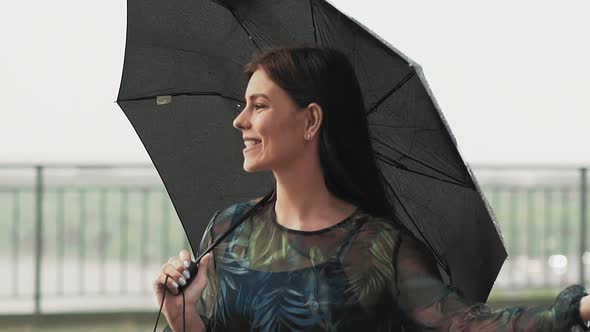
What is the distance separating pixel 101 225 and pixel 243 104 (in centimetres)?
688

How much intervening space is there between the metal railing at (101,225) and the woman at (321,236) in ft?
22.4

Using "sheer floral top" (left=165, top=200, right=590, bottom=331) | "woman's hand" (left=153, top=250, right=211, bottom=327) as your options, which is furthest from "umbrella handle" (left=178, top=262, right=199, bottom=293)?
"sheer floral top" (left=165, top=200, right=590, bottom=331)

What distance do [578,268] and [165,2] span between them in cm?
774

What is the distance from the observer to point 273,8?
10.2 ft

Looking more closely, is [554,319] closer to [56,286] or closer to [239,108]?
[239,108]

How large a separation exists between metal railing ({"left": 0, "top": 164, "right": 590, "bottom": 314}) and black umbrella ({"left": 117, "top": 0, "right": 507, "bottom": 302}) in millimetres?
6225

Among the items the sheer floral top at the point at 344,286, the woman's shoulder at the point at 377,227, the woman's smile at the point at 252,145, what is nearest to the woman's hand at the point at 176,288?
the sheer floral top at the point at 344,286

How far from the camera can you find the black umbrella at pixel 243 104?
2957 mm

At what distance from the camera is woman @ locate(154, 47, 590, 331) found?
2.92 m

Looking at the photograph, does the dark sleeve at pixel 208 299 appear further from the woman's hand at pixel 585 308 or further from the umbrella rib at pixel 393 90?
the woman's hand at pixel 585 308

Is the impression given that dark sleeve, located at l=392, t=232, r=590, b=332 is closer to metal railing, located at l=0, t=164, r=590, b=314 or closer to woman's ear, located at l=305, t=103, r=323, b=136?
woman's ear, located at l=305, t=103, r=323, b=136

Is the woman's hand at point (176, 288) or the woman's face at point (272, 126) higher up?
the woman's face at point (272, 126)

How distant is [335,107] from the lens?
116 inches

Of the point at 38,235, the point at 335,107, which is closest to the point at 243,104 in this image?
→ the point at 335,107
